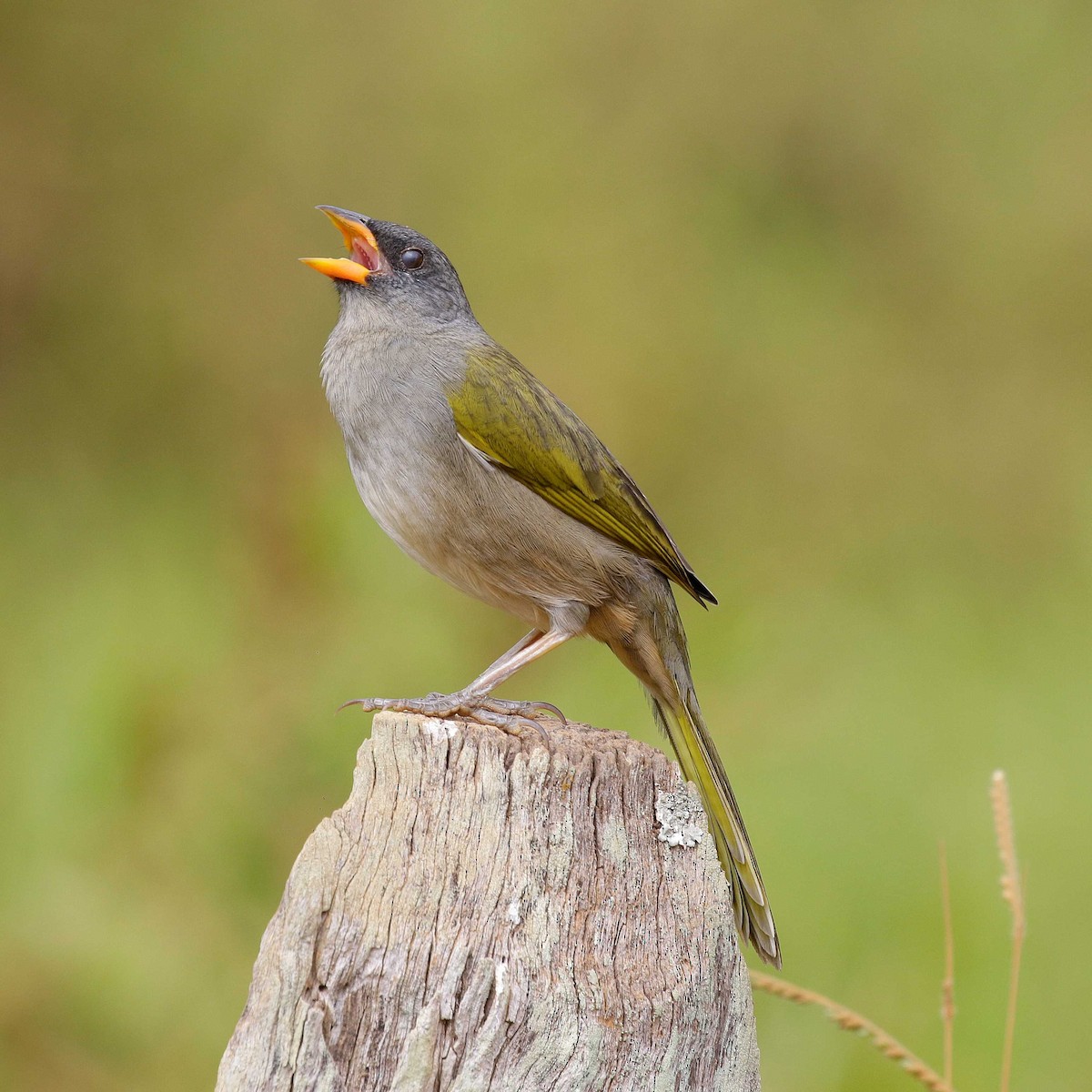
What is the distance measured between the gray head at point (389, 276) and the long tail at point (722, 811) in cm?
121

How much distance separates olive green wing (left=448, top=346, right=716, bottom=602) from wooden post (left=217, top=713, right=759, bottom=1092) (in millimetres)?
1142

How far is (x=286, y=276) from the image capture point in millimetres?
6973

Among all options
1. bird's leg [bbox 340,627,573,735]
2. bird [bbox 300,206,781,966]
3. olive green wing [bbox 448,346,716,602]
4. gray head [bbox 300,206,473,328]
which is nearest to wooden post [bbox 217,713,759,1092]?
bird's leg [bbox 340,627,573,735]

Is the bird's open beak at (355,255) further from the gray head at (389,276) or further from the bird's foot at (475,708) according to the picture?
the bird's foot at (475,708)

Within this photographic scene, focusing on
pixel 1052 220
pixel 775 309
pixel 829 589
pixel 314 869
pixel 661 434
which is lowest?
pixel 314 869

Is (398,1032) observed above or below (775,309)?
below

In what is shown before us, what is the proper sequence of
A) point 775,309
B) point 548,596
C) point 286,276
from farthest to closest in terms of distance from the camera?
point 775,309, point 286,276, point 548,596

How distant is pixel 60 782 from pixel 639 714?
7.23 feet

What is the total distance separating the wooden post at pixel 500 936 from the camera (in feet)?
7.25

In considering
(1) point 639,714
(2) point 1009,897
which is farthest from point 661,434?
(2) point 1009,897

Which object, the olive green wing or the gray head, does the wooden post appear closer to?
the olive green wing

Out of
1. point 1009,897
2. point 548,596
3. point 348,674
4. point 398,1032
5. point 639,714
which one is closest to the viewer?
point 398,1032

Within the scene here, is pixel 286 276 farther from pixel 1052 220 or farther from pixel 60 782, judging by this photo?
pixel 1052 220

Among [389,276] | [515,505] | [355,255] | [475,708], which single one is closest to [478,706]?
[475,708]
